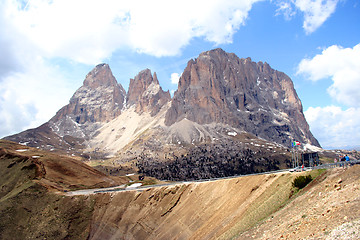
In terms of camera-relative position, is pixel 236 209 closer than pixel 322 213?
No

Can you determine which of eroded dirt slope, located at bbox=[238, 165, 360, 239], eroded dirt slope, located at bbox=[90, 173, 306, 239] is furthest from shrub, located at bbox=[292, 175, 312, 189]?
eroded dirt slope, located at bbox=[238, 165, 360, 239]

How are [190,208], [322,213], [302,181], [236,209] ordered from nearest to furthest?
[322,213] → [302,181] → [236,209] → [190,208]

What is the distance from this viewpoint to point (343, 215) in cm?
2047

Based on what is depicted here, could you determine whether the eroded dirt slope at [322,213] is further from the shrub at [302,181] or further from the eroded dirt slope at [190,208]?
the eroded dirt slope at [190,208]

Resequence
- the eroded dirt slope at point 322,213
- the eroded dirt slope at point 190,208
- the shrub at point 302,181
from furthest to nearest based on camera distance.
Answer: the eroded dirt slope at point 190,208, the shrub at point 302,181, the eroded dirt slope at point 322,213

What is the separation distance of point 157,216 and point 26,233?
1152 inches

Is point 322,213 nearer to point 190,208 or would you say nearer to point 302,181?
point 302,181

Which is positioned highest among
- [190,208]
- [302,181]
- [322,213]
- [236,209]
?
[302,181]

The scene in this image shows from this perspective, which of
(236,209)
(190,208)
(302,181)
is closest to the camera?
(302,181)

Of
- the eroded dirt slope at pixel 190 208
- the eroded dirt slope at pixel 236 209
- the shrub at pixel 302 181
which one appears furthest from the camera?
the eroded dirt slope at pixel 190 208

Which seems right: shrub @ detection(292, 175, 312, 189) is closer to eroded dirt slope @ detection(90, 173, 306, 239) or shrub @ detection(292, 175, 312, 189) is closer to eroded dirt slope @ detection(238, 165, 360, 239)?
eroded dirt slope @ detection(90, 173, 306, 239)

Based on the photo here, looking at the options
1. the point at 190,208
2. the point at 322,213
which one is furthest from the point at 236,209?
the point at 322,213

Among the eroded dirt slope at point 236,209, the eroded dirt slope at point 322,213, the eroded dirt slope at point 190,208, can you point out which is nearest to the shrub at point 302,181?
the eroded dirt slope at point 236,209

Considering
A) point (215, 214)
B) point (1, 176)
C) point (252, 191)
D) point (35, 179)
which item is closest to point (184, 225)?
point (215, 214)
